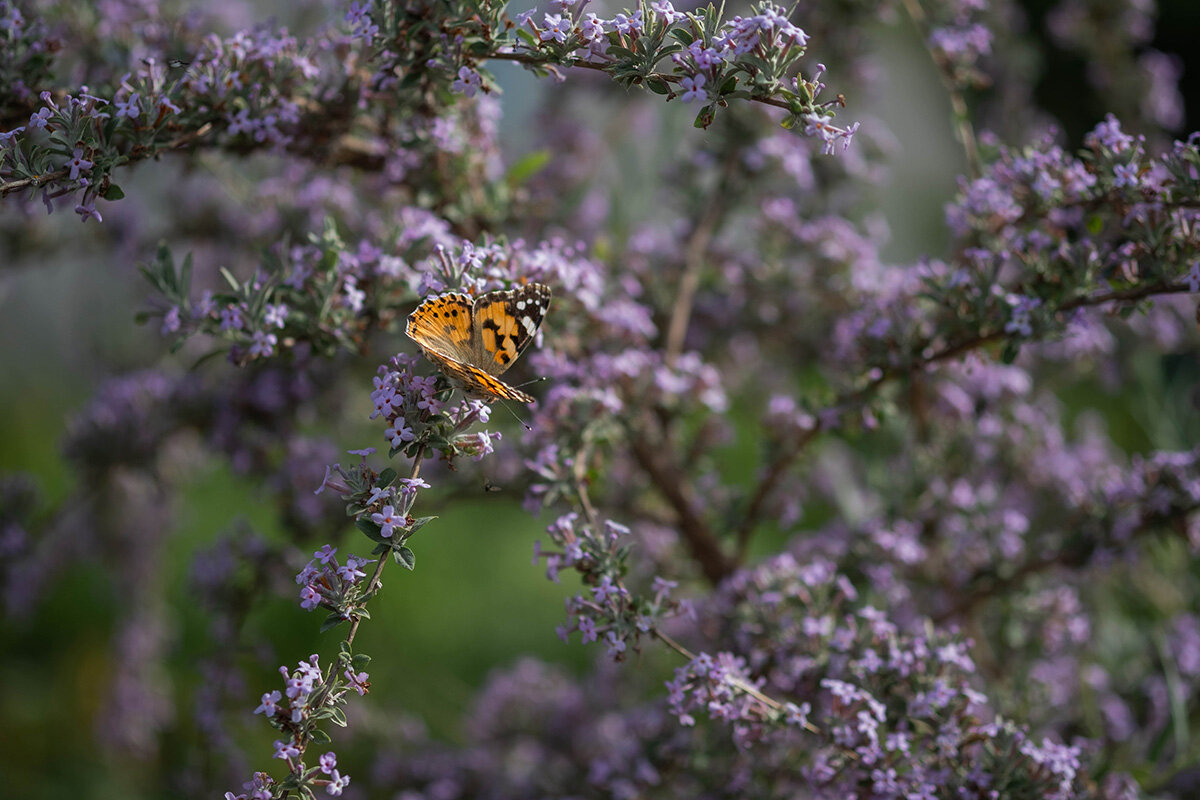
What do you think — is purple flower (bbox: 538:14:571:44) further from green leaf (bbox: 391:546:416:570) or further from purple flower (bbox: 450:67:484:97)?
green leaf (bbox: 391:546:416:570)

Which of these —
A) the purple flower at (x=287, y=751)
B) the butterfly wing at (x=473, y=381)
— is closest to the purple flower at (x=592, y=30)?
the butterfly wing at (x=473, y=381)

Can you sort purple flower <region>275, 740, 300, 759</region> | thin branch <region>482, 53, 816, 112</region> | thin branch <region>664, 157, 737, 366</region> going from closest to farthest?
purple flower <region>275, 740, 300, 759</region>
thin branch <region>482, 53, 816, 112</region>
thin branch <region>664, 157, 737, 366</region>

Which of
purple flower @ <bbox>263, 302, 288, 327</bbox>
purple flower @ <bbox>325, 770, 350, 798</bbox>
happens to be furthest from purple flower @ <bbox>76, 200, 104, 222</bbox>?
purple flower @ <bbox>325, 770, 350, 798</bbox>

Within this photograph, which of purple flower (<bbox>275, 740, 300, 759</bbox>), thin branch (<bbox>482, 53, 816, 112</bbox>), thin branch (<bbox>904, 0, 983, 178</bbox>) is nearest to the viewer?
purple flower (<bbox>275, 740, 300, 759</bbox>)

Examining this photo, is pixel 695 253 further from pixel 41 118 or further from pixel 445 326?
pixel 41 118

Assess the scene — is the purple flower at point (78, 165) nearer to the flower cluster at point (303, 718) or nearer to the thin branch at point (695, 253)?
the flower cluster at point (303, 718)

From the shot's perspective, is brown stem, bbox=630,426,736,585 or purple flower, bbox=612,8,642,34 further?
brown stem, bbox=630,426,736,585

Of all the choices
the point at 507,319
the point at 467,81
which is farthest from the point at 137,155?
the point at 507,319
